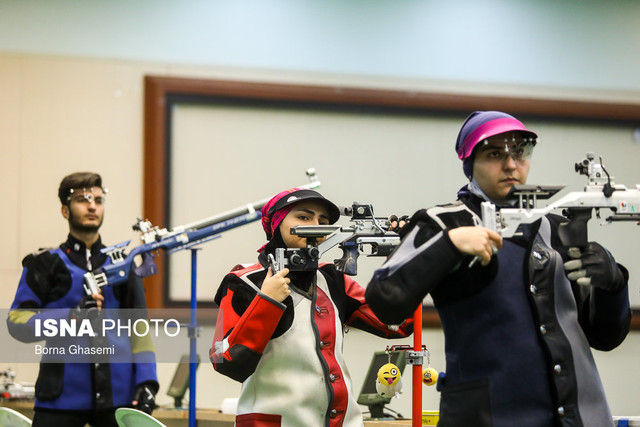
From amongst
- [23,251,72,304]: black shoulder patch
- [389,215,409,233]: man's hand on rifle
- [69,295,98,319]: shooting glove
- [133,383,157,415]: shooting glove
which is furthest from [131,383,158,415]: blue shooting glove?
[389,215,409,233]: man's hand on rifle

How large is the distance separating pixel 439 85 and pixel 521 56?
609mm

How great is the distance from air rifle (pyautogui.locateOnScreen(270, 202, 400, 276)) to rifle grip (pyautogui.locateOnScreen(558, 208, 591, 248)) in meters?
0.72

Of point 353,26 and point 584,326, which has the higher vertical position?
point 353,26

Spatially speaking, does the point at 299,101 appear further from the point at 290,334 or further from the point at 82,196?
the point at 290,334

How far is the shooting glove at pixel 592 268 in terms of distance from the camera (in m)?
1.78

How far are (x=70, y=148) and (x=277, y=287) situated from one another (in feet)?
10.3

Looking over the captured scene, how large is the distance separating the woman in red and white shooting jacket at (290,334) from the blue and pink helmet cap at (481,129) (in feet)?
2.35

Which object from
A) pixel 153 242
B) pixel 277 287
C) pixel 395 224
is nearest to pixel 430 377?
pixel 395 224

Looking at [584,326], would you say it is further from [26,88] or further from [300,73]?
[26,88]

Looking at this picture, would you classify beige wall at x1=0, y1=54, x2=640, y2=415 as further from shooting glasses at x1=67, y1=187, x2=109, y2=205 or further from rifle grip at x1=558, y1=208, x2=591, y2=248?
rifle grip at x1=558, y1=208, x2=591, y2=248

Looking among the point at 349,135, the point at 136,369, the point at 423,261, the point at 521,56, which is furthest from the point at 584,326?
the point at 521,56

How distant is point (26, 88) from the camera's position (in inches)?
207

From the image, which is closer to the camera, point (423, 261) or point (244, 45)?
point (423, 261)

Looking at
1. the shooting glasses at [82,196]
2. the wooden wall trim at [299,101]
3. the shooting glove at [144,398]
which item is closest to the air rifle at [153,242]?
the shooting glasses at [82,196]
